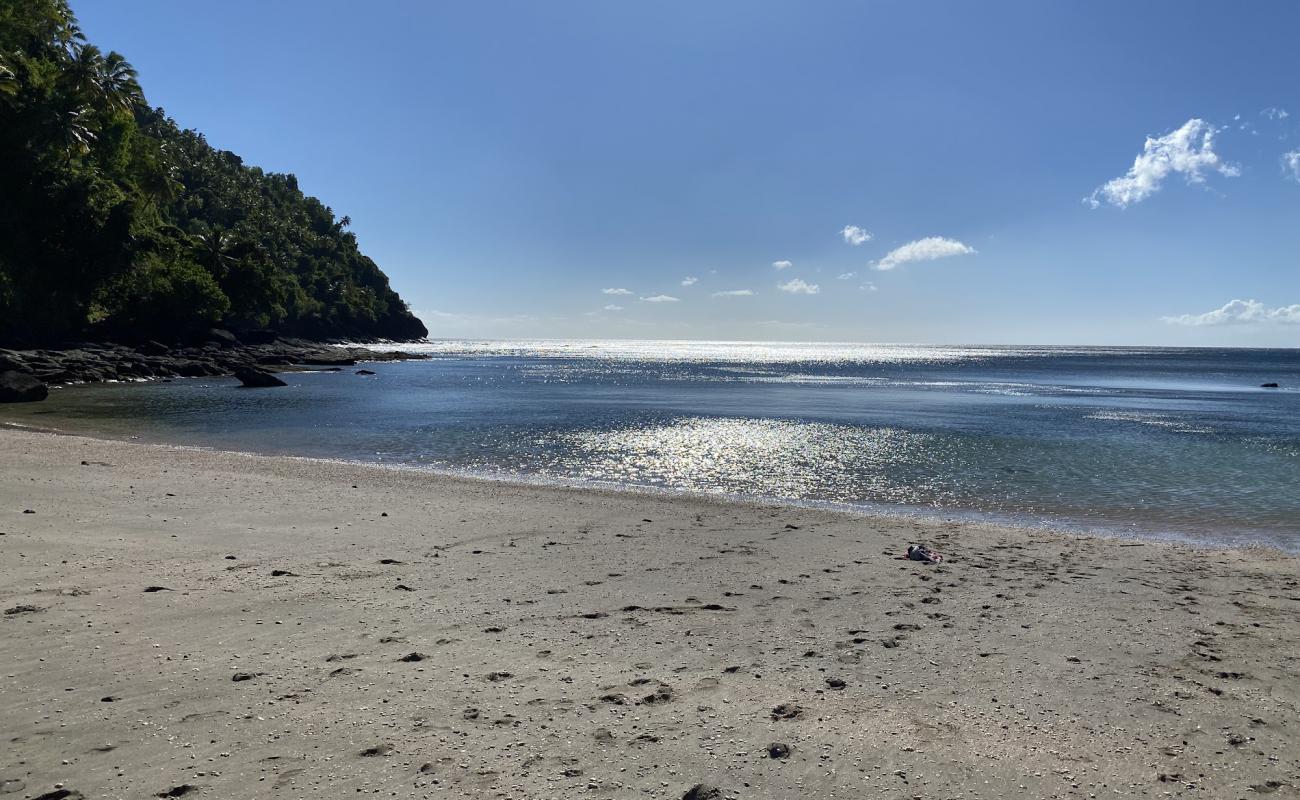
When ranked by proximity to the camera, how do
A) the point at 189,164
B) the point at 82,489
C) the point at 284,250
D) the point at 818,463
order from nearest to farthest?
the point at 82,489, the point at 818,463, the point at 189,164, the point at 284,250

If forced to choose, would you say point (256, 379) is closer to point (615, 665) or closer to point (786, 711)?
point (615, 665)

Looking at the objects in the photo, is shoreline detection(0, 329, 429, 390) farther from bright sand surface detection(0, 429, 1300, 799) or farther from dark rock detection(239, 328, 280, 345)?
bright sand surface detection(0, 429, 1300, 799)

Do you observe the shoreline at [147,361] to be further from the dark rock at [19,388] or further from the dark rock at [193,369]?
the dark rock at [19,388]

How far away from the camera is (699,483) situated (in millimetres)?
19250

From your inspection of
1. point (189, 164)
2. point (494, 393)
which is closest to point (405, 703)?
point (494, 393)

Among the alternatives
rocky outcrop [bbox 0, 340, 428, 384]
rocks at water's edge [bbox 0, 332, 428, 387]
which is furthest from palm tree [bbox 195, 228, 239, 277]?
rocky outcrop [bbox 0, 340, 428, 384]

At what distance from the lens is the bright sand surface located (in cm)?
443

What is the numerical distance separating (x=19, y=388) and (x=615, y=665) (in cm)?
4144

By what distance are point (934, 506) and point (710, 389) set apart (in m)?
52.7

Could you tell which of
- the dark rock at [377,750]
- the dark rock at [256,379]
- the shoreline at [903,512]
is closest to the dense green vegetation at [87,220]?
the dark rock at [256,379]

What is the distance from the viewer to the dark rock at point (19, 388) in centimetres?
3312

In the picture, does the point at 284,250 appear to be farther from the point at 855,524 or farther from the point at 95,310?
the point at 855,524

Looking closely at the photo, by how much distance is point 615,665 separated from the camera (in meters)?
6.12

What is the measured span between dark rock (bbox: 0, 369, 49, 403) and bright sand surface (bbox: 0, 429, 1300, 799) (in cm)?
3062
